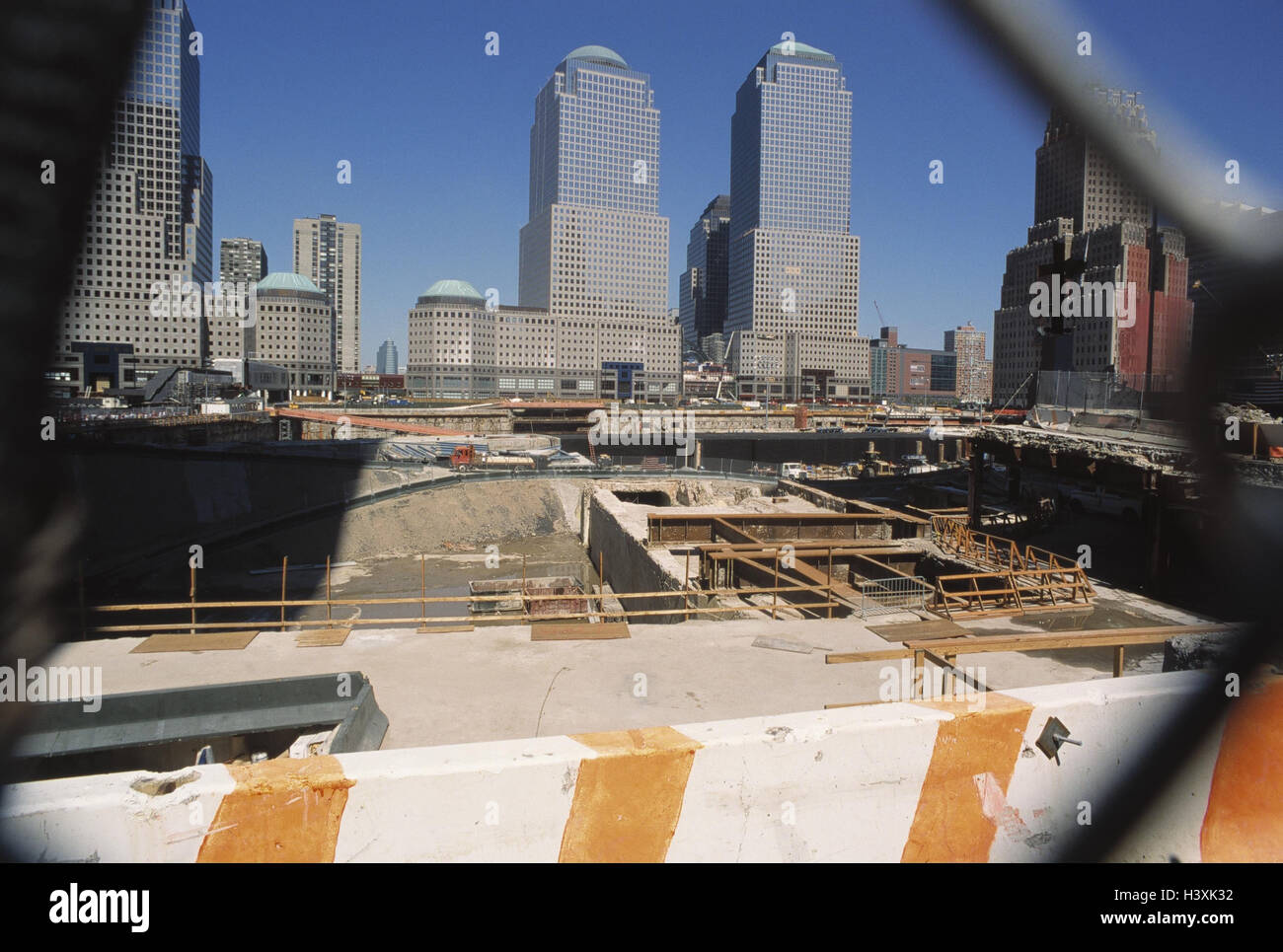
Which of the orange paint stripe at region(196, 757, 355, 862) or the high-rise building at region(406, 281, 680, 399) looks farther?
the high-rise building at region(406, 281, 680, 399)

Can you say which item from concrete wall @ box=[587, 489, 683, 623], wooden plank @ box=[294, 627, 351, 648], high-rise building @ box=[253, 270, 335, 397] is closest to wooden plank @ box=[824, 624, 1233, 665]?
wooden plank @ box=[294, 627, 351, 648]

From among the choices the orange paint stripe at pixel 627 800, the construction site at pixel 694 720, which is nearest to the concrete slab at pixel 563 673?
the construction site at pixel 694 720

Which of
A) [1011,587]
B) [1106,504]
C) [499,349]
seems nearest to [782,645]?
[1011,587]

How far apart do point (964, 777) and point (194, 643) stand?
8.30 metres

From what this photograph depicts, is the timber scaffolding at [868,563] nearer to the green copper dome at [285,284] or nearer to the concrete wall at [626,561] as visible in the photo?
the concrete wall at [626,561]

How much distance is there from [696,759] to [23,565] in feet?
10.00

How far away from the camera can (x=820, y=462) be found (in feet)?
255

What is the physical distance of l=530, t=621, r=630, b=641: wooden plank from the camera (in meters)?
9.44

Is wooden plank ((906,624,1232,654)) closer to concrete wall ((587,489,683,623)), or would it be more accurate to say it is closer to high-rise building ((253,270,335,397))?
concrete wall ((587,489,683,623))

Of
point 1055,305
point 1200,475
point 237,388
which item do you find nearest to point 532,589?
point 1055,305

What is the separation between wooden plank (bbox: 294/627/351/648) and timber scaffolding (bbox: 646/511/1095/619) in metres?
5.57
